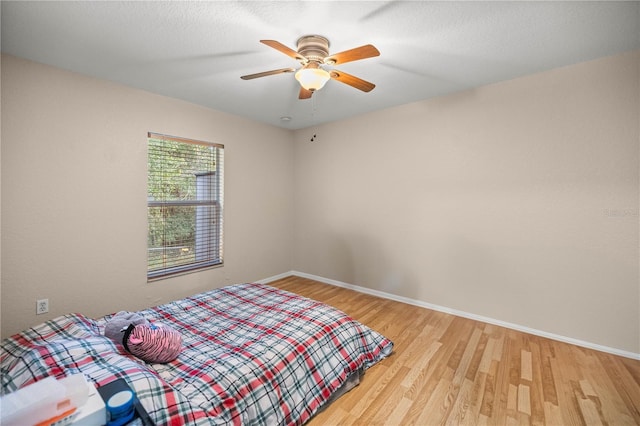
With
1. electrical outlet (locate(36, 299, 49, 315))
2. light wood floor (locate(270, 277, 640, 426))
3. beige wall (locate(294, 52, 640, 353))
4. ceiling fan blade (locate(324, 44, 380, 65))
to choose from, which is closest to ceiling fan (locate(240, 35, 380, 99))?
ceiling fan blade (locate(324, 44, 380, 65))

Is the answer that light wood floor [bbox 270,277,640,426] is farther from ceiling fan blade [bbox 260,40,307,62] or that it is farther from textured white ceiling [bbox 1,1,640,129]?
textured white ceiling [bbox 1,1,640,129]

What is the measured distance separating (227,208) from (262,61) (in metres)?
1.97

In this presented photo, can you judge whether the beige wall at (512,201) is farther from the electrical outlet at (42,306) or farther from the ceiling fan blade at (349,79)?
the electrical outlet at (42,306)

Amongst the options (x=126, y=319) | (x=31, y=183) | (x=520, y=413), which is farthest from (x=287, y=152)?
(x=520, y=413)

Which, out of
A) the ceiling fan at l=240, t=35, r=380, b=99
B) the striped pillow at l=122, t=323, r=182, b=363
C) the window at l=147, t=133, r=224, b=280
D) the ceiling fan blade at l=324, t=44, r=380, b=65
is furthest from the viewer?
the window at l=147, t=133, r=224, b=280

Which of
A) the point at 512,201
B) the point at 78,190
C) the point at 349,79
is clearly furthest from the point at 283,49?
the point at 512,201

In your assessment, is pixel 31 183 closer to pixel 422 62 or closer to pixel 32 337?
pixel 32 337

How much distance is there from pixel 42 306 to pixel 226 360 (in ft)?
6.61

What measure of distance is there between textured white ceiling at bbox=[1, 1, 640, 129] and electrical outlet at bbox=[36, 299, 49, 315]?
1989 millimetres

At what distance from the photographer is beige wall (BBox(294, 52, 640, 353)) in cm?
231

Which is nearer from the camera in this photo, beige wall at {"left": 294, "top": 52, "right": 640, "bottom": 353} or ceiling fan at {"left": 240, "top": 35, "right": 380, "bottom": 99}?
ceiling fan at {"left": 240, "top": 35, "right": 380, "bottom": 99}

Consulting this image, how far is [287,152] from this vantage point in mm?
4523

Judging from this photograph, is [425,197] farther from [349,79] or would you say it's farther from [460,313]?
[349,79]

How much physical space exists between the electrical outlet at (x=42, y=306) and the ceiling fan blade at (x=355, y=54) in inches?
119
